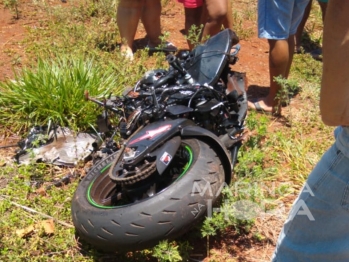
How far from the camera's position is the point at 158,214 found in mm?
2822

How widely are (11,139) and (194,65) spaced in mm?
1577

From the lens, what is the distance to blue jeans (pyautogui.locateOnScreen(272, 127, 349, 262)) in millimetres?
2039

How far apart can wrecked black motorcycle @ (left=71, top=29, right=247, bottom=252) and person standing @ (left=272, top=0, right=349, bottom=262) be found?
28.7 inches

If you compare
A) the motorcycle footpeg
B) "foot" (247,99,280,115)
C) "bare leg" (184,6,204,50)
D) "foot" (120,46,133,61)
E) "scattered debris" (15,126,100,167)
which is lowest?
"foot" (247,99,280,115)

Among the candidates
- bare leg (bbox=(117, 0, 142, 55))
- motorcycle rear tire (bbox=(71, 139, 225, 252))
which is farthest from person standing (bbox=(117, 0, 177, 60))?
motorcycle rear tire (bbox=(71, 139, 225, 252))

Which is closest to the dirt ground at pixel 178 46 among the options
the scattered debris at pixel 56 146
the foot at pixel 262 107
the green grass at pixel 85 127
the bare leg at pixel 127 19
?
the green grass at pixel 85 127

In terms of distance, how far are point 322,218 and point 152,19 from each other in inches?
175

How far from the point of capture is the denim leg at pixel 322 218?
2.05 meters

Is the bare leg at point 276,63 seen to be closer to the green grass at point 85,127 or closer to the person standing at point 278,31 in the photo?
the person standing at point 278,31

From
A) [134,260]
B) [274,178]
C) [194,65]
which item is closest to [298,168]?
[274,178]

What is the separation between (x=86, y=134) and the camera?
4344 mm

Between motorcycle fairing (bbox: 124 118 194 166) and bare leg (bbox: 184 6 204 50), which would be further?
bare leg (bbox: 184 6 204 50)

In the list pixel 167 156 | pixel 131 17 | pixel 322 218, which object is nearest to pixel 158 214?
pixel 167 156

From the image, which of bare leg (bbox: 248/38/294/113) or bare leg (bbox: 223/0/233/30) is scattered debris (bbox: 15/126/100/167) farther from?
bare leg (bbox: 223/0/233/30)
